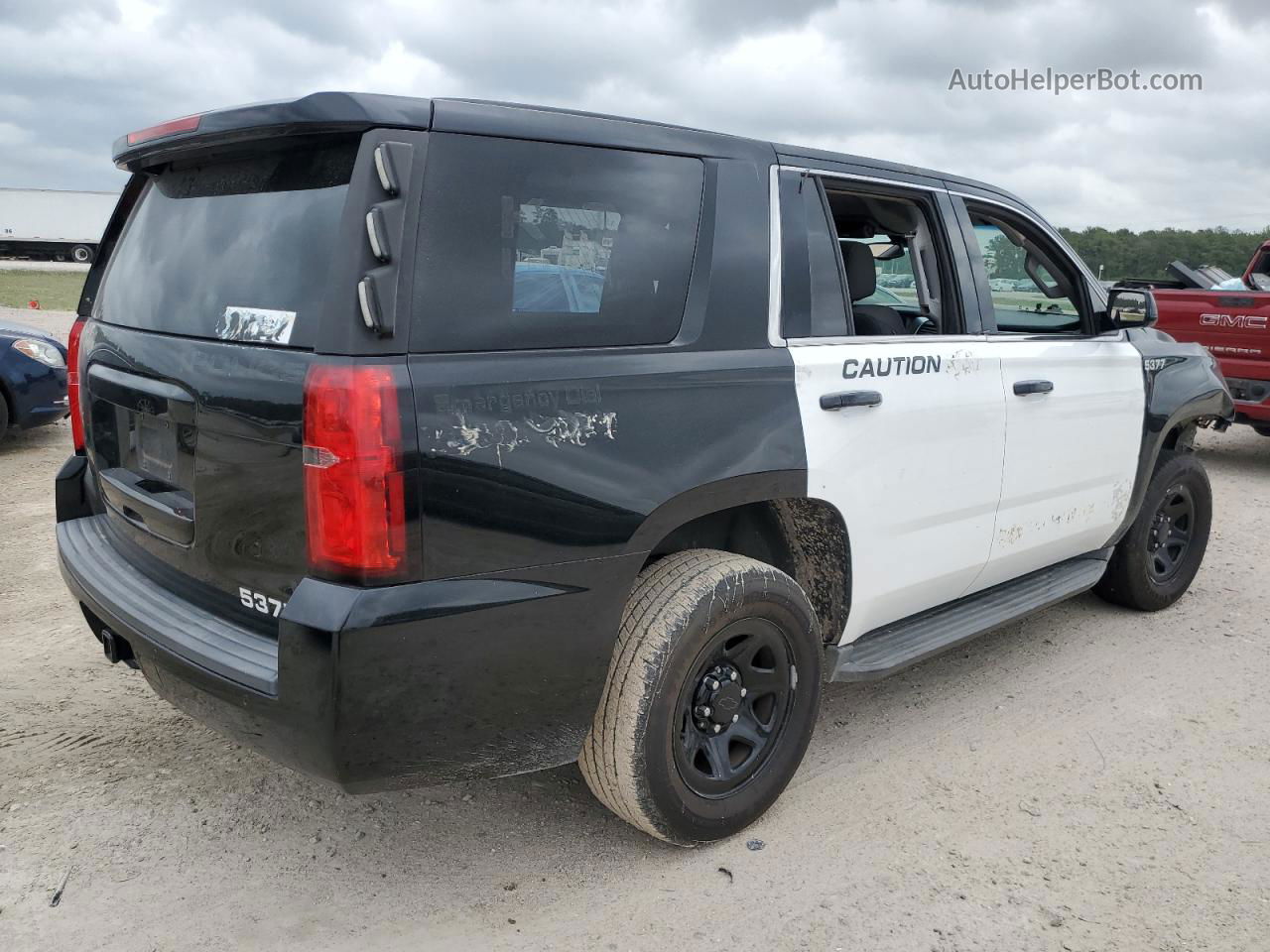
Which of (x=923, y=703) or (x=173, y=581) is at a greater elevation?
(x=173, y=581)

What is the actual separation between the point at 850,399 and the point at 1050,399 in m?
1.19

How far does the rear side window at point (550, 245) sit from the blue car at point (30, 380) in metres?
6.27

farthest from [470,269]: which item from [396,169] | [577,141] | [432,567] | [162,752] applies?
[162,752]

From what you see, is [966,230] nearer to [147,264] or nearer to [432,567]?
[432,567]

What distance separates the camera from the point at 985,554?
365 cm

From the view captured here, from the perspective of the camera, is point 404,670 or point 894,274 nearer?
point 404,670

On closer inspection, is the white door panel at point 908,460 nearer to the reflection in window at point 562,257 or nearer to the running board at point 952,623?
the running board at point 952,623

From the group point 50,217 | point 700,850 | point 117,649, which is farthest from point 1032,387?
point 50,217

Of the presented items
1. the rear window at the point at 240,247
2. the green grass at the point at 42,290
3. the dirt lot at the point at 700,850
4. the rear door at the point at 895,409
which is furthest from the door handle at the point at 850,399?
the green grass at the point at 42,290

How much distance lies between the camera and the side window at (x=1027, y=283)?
392cm

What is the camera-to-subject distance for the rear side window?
222 cm

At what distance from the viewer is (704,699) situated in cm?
280

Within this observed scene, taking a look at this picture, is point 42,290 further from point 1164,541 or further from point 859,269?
point 1164,541

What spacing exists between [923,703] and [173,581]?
2.67m
